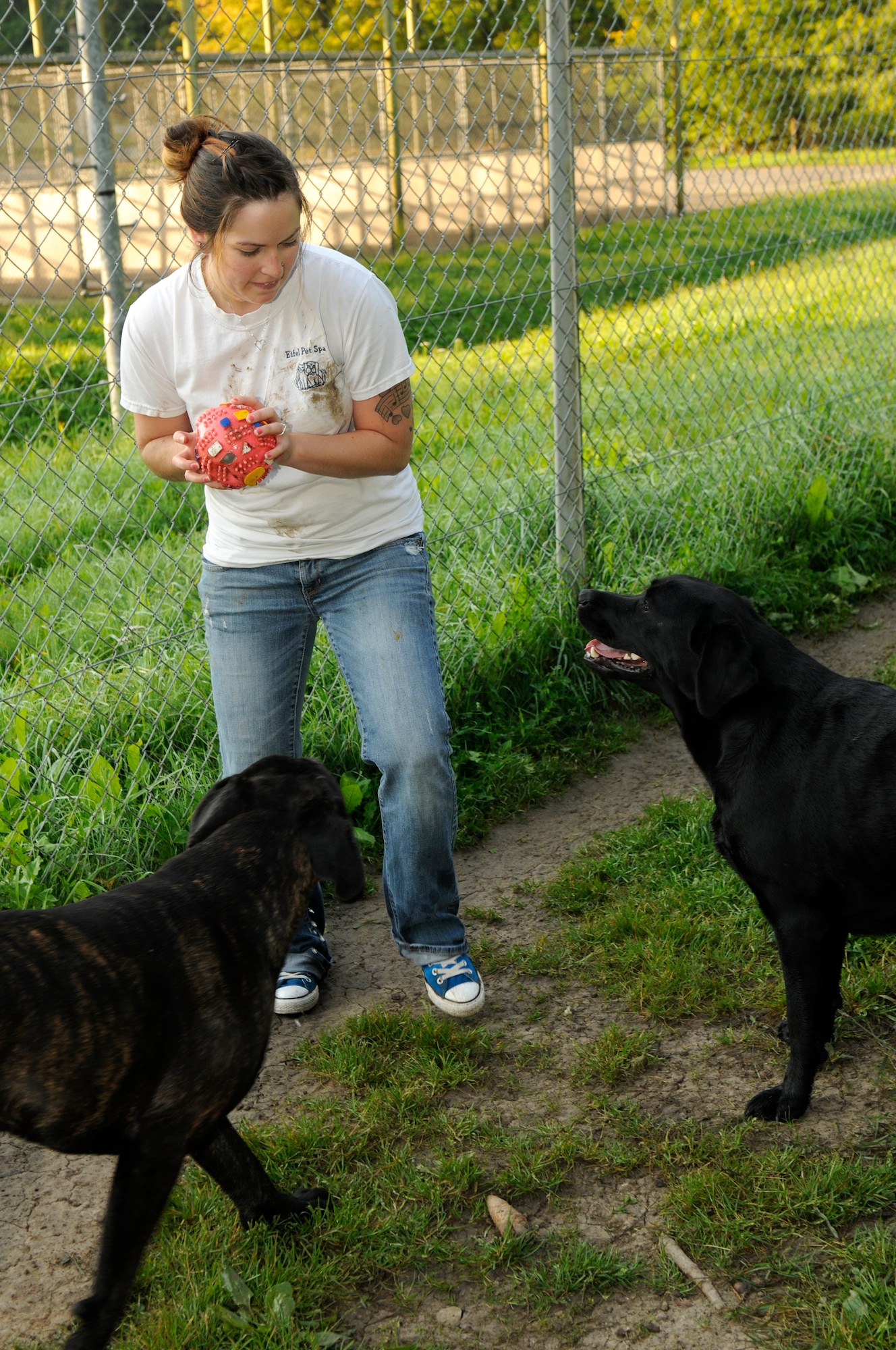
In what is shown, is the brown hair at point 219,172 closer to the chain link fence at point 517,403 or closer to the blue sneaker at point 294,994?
the chain link fence at point 517,403

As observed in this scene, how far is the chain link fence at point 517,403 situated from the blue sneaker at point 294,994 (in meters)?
0.73

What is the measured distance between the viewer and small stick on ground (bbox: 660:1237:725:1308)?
2334 mm

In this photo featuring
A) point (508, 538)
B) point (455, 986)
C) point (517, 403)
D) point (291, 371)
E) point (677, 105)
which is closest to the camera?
point (291, 371)

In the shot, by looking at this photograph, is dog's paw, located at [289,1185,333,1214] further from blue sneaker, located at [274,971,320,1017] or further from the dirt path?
blue sneaker, located at [274,971,320,1017]

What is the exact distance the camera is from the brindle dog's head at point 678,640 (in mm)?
2885

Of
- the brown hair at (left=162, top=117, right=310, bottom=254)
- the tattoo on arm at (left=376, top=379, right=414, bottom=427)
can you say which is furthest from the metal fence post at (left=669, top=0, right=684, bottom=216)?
the brown hair at (left=162, top=117, right=310, bottom=254)

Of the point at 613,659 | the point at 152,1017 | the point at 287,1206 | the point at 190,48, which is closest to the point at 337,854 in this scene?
the point at 152,1017

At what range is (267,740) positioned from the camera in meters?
3.10

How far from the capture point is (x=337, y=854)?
2447 millimetres

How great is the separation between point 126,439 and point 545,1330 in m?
5.93

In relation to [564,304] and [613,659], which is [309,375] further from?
[564,304]

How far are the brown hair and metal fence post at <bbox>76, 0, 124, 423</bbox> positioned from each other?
42.7 inches

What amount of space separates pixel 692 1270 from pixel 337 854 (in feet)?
3.58

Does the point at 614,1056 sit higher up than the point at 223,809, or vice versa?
the point at 223,809
